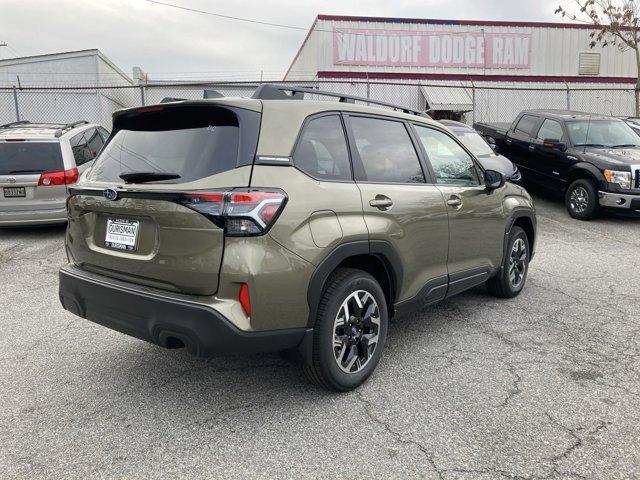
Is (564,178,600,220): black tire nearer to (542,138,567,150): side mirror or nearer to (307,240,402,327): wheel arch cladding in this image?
(542,138,567,150): side mirror

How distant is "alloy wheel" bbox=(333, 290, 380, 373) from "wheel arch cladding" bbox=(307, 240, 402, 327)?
22 cm

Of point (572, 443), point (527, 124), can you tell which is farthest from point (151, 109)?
point (527, 124)

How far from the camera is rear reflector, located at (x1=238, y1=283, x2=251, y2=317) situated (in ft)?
8.70

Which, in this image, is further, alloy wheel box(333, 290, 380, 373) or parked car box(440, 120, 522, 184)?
parked car box(440, 120, 522, 184)

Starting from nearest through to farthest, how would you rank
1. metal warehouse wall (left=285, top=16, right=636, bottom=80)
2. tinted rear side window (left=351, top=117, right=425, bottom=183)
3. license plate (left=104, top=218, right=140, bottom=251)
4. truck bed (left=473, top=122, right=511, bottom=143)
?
license plate (left=104, top=218, right=140, bottom=251) < tinted rear side window (left=351, top=117, right=425, bottom=183) < truck bed (left=473, top=122, right=511, bottom=143) < metal warehouse wall (left=285, top=16, right=636, bottom=80)

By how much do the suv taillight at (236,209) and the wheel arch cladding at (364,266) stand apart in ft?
1.50

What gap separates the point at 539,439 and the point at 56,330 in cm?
380

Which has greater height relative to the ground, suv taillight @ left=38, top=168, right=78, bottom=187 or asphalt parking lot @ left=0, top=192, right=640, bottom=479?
suv taillight @ left=38, top=168, right=78, bottom=187

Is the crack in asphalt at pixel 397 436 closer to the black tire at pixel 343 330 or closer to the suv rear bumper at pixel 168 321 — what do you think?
the black tire at pixel 343 330

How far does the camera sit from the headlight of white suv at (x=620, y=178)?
9.08 meters

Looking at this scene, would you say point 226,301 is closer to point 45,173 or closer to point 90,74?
point 45,173

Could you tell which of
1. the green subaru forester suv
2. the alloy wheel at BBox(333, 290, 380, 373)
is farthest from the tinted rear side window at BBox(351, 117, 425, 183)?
the alloy wheel at BBox(333, 290, 380, 373)

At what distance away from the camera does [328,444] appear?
2.75 m

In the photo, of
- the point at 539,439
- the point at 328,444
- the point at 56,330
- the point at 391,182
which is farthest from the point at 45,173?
the point at 539,439
